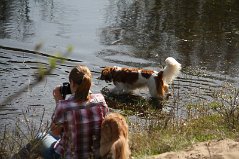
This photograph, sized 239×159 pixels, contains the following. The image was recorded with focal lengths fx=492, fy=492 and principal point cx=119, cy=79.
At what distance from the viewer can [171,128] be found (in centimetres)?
727

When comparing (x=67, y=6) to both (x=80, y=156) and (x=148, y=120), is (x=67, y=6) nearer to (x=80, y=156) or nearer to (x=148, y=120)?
(x=148, y=120)

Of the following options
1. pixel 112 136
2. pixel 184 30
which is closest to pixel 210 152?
pixel 112 136

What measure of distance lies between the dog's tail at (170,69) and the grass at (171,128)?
3.05 feet

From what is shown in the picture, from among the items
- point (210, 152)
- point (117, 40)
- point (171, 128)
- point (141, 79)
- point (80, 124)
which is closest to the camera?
point (80, 124)

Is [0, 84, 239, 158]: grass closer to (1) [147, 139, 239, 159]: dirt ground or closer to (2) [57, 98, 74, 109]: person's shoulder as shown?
(1) [147, 139, 239, 159]: dirt ground

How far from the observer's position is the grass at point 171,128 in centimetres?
593

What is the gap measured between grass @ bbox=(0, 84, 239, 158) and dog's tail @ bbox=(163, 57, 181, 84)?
3.05 feet

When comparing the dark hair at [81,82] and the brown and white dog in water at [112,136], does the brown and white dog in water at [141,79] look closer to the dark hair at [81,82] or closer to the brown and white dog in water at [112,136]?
the dark hair at [81,82]

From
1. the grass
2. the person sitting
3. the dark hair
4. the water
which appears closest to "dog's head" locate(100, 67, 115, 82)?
the water

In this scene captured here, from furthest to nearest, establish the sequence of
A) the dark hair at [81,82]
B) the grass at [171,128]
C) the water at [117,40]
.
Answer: the water at [117,40] < the grass at [171,128] < the dark hair at [81,82]

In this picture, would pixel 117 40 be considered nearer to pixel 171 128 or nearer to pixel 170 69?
pixel 170 69

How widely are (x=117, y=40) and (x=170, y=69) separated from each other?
5.16 m

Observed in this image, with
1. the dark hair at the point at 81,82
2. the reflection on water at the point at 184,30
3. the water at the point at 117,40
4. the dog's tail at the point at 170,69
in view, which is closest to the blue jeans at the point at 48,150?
the dark hair at the point at 81,82

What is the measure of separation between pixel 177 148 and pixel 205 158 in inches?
22.0
